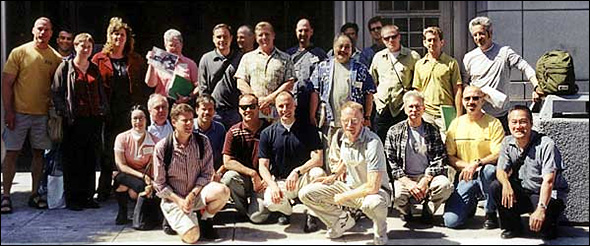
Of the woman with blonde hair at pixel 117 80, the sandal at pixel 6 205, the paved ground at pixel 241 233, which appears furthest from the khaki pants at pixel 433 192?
the sandal at pixel 6 205

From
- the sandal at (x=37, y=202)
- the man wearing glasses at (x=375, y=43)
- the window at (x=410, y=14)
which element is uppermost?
the window at (x=410, y=14)

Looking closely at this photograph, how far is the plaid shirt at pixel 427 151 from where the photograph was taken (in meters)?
7.10

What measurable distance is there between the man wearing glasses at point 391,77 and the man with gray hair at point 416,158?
2.30ft

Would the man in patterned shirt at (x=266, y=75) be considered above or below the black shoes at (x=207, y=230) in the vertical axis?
above

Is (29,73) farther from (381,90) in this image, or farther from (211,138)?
(381,90)

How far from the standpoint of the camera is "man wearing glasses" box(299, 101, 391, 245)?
21.3ft

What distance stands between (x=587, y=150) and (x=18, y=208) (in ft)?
17.4

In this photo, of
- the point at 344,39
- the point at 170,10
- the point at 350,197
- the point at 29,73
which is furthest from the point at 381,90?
the point at 170,10

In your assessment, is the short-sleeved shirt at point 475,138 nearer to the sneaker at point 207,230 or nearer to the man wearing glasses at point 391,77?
the man wearing glasses at point 391,77

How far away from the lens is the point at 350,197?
21.4 ft

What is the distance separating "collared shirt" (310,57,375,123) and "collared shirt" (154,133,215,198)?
1307 millimetres

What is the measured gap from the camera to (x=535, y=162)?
6.65 meters

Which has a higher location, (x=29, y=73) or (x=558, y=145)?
(x=29, y=73)

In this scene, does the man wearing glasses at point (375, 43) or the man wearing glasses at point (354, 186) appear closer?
the man wearing glasses at point (354, 186)
